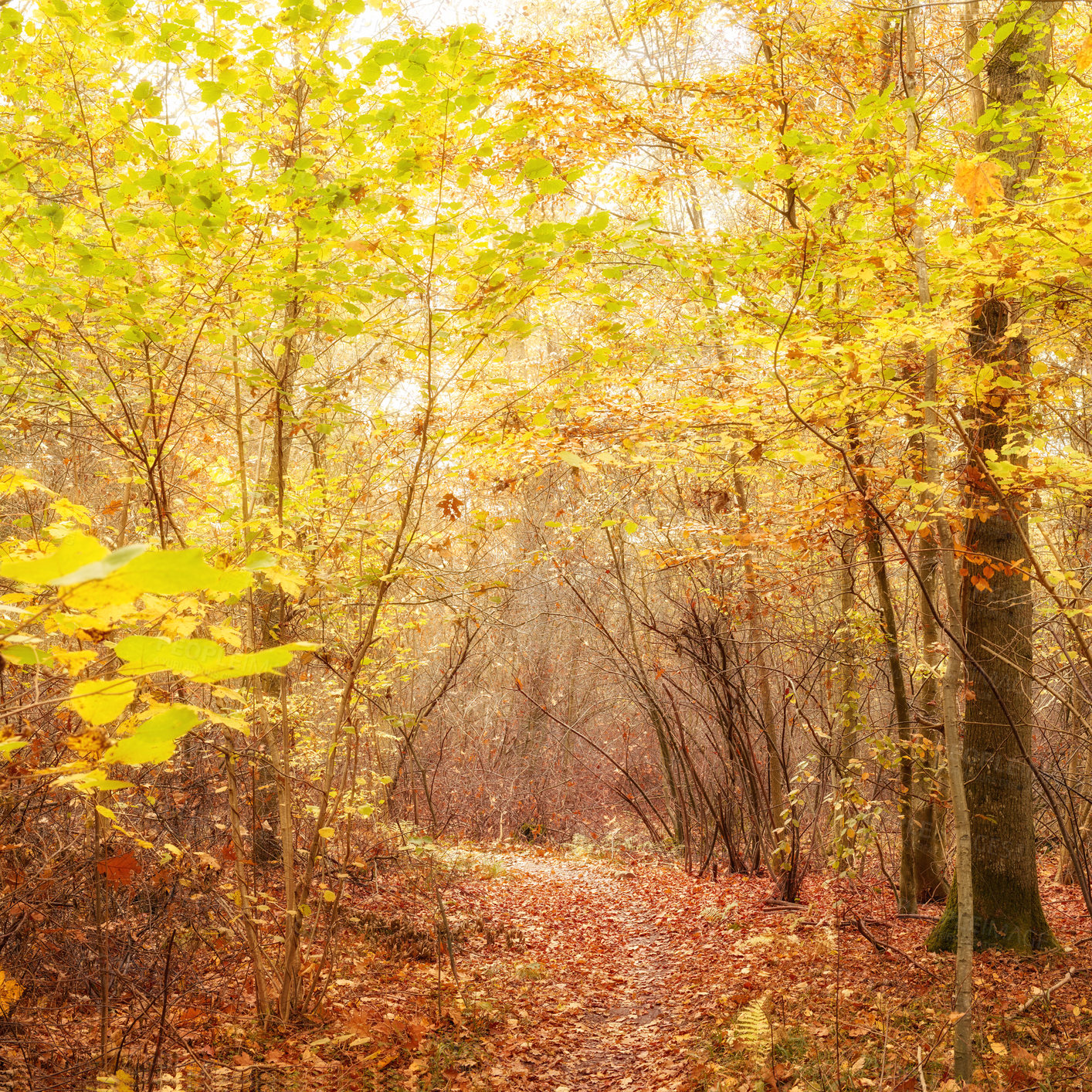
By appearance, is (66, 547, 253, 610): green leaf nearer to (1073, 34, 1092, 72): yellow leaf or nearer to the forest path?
the forest path

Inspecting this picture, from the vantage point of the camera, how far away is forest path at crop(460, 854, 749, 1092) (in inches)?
181

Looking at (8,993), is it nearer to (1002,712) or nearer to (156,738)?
(156,738)

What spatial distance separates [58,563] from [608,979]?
21.8ft

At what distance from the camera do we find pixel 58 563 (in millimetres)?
862

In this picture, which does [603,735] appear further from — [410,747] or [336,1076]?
[336,1076]

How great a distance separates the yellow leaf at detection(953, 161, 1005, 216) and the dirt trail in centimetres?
443

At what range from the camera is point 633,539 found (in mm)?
12906

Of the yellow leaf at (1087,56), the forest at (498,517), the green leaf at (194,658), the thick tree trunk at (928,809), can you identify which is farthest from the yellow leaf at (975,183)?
the thick tree trunk at (928,809)

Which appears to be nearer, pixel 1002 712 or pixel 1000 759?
pixel 1002 712

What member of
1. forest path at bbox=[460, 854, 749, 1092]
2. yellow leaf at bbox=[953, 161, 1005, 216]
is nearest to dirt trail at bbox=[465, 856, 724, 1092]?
forest path at bbox=[460, 854, 749, 1092]

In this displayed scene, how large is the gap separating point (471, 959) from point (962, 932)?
4576mm

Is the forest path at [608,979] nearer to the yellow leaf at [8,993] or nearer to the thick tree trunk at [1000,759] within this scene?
the thick tree trunk at [1000,759]

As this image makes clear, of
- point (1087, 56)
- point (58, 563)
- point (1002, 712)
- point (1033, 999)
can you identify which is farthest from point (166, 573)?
point (1002, 712)

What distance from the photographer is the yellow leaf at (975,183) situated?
3.20 meters
